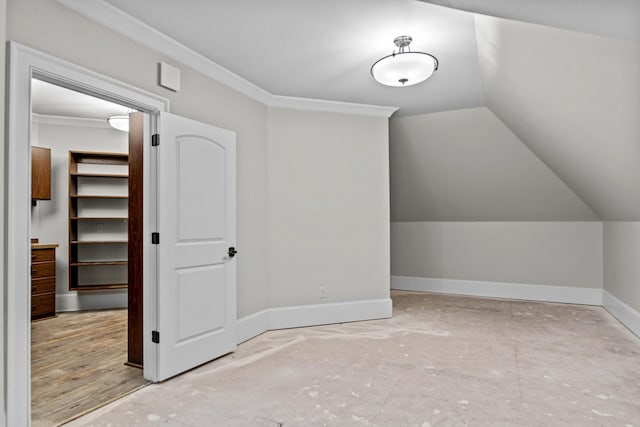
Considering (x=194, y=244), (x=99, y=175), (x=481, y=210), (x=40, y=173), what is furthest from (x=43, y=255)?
(x=481, y=210)

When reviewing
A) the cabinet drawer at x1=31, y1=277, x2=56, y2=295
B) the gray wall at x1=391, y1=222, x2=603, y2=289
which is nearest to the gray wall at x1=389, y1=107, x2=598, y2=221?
the gray wall at x1=391, y1=222, x2=603, y2=289

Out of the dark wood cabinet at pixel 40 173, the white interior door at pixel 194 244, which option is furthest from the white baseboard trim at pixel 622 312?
the dark wood cabinet at pixel 40 173

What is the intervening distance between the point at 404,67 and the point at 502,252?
3.97 metres

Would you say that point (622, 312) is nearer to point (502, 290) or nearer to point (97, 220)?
point (502, 290)

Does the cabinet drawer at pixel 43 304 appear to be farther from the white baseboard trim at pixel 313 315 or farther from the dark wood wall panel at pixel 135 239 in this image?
the white baseboard trim at pixel 313 315

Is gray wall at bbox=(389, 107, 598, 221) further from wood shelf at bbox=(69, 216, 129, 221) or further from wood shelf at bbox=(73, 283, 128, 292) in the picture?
wood shelf at bbox=(73, 283, 128, 292)

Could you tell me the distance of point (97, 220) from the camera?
526cm

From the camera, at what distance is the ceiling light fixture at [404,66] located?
2.76 metres

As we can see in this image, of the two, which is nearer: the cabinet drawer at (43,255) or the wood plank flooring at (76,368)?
the wood plank flooring at (76,368)

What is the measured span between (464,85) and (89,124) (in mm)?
4735

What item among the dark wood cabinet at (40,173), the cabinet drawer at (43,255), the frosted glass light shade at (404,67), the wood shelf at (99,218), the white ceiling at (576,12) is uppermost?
the frosted glass light shade at (404,67)

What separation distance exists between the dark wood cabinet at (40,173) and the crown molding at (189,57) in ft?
9.37

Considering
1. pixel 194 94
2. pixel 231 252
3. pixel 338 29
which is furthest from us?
pixel 231 252

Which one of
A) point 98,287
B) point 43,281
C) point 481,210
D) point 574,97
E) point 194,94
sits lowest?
point 98,287
